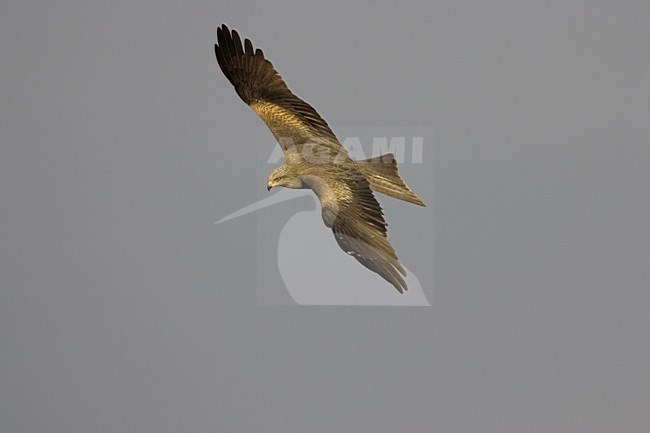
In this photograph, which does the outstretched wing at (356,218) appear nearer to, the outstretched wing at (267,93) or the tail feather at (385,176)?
the tail feather at (385,176)

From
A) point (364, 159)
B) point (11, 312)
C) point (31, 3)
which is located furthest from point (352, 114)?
point (11, 312)

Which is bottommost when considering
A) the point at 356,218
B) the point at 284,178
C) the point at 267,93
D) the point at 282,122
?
the point at 356,218

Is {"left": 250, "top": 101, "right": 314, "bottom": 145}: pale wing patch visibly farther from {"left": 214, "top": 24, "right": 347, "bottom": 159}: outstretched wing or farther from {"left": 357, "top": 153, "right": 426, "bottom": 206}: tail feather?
{"left": 357, "top": 153, "right": 426, "bottom": 206}: tail feather

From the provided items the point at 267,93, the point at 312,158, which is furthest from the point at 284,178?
the point at 267,93

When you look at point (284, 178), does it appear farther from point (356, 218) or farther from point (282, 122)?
point (356, 218)

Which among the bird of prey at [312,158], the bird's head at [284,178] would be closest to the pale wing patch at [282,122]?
the bird of prey at [312,158]

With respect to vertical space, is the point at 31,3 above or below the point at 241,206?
above

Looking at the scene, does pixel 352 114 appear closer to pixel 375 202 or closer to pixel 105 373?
pixel 375 202
